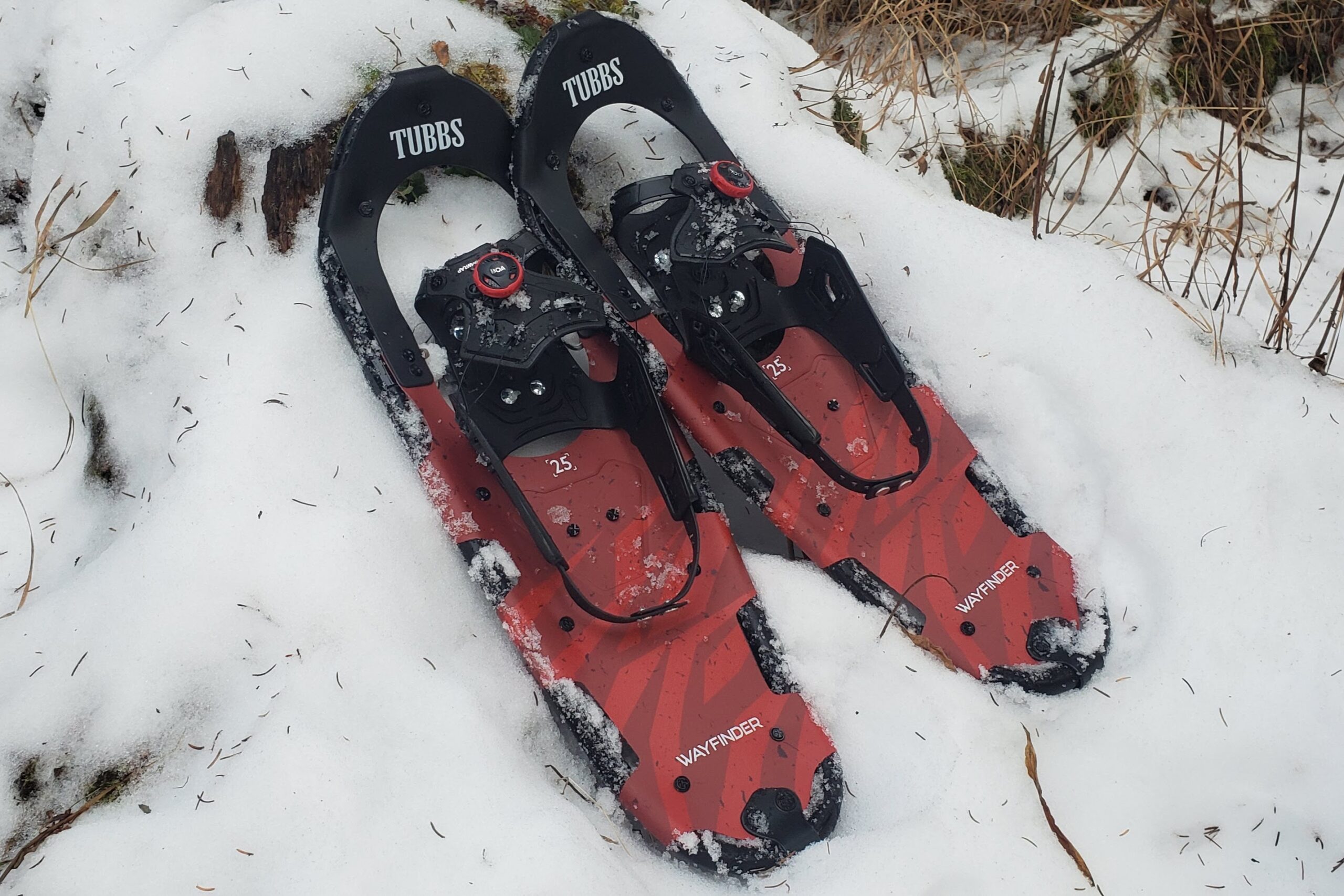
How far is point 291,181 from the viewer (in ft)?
8.95

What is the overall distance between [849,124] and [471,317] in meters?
1.65

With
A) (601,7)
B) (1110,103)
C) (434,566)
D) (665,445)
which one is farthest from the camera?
(1110,103)

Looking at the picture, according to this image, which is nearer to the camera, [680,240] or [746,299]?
[680,240]

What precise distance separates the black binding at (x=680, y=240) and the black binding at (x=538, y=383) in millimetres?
217

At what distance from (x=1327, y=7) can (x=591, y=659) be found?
3.69 m

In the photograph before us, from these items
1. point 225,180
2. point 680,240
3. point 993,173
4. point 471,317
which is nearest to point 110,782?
point 471,317

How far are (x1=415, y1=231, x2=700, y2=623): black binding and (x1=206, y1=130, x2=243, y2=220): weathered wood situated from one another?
2.16ft

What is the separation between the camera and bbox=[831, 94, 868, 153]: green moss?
3.27 m

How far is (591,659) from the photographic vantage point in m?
2.36

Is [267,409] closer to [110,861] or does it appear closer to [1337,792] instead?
[110,861]

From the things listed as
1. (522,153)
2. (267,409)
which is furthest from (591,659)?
(522,153)

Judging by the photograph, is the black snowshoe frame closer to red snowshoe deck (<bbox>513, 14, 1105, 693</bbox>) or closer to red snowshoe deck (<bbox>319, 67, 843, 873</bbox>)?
red snowshoe deck (<bbox>319, 67, 843, 873</bbox>)

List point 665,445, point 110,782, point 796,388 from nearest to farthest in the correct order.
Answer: point 110,782 < point 665,445 < point 796,388

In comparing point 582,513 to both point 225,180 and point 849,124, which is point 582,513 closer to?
point 225,180
